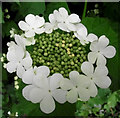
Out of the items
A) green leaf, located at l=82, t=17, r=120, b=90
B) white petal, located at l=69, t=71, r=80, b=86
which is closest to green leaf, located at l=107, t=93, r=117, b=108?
green leaf, located at l=82, t=17, r=120, b=90

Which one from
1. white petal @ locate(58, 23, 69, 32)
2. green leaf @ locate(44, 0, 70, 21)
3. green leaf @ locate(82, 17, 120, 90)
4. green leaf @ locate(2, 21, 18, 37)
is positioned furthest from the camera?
green leaf @ locate(2, 21, 18, 37)

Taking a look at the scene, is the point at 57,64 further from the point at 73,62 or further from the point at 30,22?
the point at 30,22

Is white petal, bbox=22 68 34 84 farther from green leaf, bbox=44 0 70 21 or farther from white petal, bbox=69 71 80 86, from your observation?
green leaf, bbox=44 0 70 21

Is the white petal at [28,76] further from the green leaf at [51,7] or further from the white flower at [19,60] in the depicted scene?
the green leaf at [51,7]

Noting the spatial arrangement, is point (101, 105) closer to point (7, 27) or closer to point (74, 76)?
point (7, 27)

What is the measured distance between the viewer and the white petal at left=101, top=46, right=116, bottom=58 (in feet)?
3.38

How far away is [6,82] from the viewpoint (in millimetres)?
1983

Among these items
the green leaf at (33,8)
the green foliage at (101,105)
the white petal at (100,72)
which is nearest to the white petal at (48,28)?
the white petal at (100,72)

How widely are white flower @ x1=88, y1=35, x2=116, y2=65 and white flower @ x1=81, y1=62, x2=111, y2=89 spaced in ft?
0.10

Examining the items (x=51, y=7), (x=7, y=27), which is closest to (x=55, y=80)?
(x=51, y=7)

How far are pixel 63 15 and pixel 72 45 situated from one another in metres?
0.14

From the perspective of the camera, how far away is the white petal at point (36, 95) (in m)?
0.92

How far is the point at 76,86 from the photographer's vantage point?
0.95 m

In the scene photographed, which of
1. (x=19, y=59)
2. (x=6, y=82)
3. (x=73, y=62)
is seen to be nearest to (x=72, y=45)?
(x=73, y=62)
